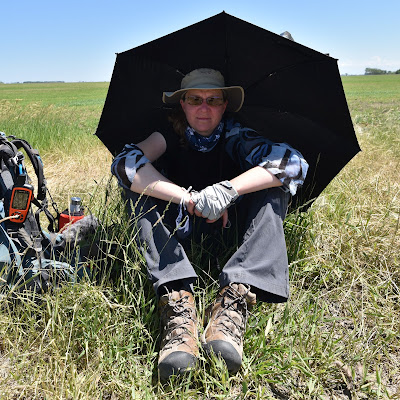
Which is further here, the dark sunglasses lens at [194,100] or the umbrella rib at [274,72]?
the dark sunglasses lens at [194,100]

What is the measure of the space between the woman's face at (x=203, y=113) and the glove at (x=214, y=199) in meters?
0.51

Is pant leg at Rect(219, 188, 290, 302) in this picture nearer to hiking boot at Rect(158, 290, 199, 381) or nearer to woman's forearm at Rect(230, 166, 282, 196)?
woman's forearm at Rect(230, 166, 282, 196)

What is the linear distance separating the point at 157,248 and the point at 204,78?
1.07 m

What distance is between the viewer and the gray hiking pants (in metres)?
2.16

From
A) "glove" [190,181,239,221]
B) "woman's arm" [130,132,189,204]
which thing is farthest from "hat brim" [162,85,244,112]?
"glove" [190,181,239,221]

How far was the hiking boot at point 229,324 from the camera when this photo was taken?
1.88m

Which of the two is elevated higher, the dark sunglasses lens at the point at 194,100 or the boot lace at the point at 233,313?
the dark sunglasses lens at the point at 194,100

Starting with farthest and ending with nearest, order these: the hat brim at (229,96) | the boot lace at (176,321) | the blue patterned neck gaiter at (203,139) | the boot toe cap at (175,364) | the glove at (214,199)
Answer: the blue patterned neck gaiter at (203,139), the hat brim at (229,96), the glove at (214,199), the boot lace at (176,321), the boot toe cap at (175,364)

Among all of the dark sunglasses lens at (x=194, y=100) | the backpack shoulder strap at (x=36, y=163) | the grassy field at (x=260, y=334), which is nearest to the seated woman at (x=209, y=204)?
the dark sunglasses lens at (x=194, y=100)

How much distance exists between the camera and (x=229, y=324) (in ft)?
6.59

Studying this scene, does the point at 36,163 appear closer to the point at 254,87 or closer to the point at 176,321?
the point at 176,321

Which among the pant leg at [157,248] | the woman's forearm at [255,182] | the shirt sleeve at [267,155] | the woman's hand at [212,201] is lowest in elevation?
the pant leg at [157,248]

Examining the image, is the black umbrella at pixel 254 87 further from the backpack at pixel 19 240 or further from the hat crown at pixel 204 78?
the backpack at pixel 19 240

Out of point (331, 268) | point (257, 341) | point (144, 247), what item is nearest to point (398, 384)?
point (257, 341)
